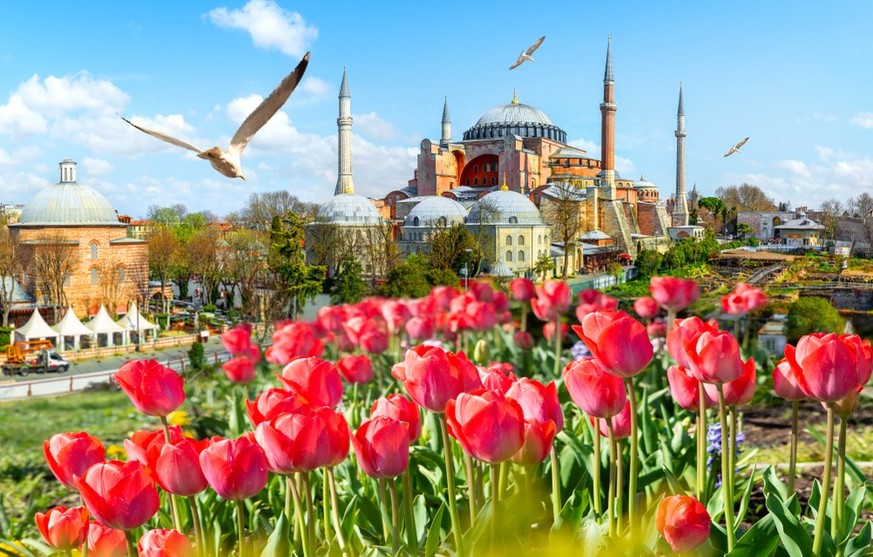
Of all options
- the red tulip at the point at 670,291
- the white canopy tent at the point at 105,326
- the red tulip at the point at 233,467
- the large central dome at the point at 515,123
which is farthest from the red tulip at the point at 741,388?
the large central dome at the point at 515,123

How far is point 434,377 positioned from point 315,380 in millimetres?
115

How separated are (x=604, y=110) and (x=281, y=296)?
12.5ft

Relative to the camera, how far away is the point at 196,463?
497 millimetres

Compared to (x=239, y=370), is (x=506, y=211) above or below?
above

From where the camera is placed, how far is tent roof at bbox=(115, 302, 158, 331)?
10.8 ft

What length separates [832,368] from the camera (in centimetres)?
48

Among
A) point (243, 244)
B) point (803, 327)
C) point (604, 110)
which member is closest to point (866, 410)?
point (803, 327)

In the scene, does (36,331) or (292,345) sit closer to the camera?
(292,345)

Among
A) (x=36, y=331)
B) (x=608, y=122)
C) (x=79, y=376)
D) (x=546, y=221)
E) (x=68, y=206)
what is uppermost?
(x=608, y=122)

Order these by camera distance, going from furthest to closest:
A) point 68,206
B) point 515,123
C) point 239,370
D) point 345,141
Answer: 1. point 515,123
2. point 345,141
3. point 68,206
4. point 239,370

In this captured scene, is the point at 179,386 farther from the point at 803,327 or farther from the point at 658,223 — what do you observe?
the point at 658,223

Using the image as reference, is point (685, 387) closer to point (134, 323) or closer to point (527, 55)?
point (527, 55)

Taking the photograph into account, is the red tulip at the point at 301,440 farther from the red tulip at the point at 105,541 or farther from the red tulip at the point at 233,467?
→ the red tulip at the point at 105,541

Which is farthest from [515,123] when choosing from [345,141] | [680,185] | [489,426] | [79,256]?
[489,426]
